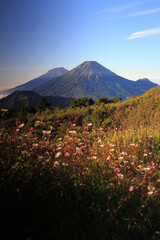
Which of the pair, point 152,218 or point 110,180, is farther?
point 110,180

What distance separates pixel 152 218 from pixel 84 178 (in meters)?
1.09

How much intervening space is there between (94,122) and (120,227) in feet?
15.8

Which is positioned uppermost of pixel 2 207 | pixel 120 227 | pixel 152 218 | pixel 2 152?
pixel 2 152

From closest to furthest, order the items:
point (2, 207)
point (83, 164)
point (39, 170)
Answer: point (2, 207) → point (39, 170) → point (83, 164)

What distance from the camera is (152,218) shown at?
2328 mm

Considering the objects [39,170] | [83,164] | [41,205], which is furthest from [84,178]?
[41,205]

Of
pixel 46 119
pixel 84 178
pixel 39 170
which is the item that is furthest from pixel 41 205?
pixel 46 119

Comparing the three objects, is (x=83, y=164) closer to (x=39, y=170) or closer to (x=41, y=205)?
(x=39, y=170)

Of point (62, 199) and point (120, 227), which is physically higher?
point (62, 199)

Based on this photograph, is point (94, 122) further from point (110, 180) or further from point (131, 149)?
point (110, 180)

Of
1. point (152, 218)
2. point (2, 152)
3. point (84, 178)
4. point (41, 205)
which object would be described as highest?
point (2, 152)

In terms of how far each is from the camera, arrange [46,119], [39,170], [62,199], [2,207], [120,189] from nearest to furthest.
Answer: [2,207] < [62,199] < [39,170] < [120,189] < [46,119]

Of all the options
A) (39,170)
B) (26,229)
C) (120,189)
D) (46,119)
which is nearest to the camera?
(26,229)

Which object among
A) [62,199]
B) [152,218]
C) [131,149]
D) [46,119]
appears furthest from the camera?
[46,119]
